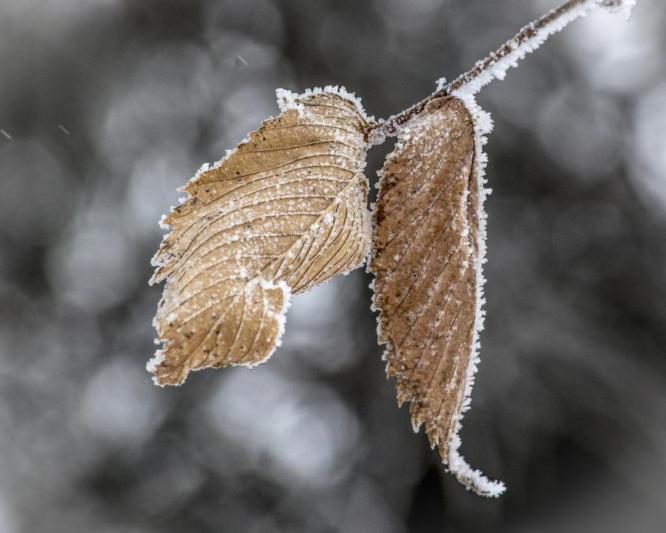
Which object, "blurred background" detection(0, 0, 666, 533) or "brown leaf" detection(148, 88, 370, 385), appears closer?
"brown leaf" detection(148, 88, 370, 385)

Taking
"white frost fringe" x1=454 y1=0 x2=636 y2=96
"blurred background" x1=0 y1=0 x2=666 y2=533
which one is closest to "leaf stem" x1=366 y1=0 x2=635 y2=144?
"white frost fringe" x1=454 y1=0 x2=636 y2=96

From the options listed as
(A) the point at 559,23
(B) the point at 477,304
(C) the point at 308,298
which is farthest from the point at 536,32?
(C) the point at 308,298

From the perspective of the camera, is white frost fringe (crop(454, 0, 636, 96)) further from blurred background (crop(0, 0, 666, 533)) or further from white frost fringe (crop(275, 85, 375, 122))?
blurred background (crop(0, 0, 666, 533))

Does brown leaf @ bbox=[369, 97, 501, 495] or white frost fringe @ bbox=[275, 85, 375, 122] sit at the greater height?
white frost fringe @ bbox=[275, 85, 375, 122]

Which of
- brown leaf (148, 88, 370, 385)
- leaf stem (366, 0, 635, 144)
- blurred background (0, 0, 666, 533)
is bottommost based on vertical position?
brown leaf (148, 88, 370, 385)

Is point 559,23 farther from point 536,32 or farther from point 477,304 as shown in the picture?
point 477,304

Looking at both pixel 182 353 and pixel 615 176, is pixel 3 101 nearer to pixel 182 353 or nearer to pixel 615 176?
pixel 615 176
